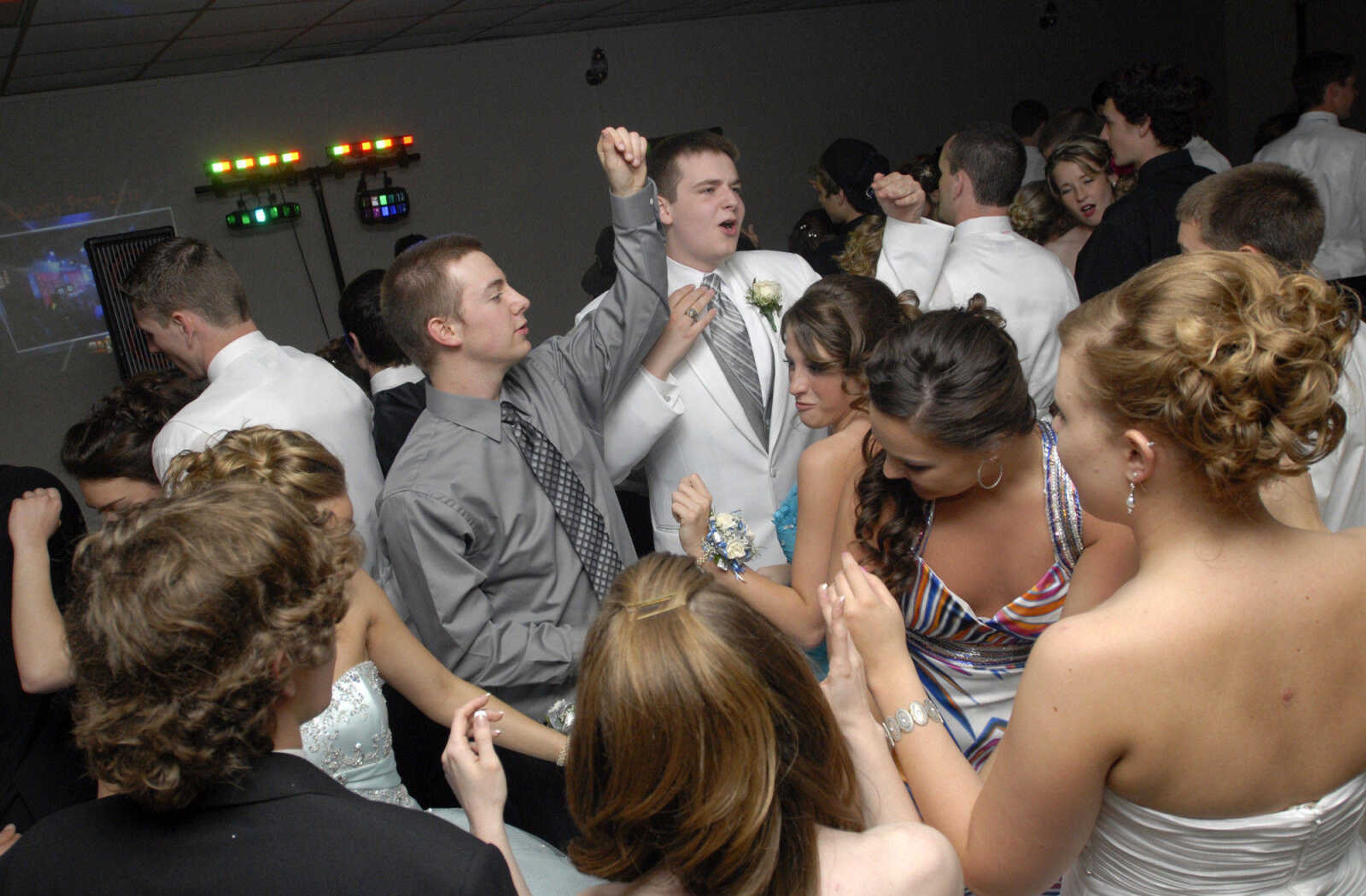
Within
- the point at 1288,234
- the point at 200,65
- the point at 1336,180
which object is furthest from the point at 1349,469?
the point at 200,65

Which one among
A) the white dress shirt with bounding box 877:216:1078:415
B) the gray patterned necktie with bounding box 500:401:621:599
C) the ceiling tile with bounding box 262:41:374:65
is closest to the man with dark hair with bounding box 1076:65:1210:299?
the white dress shirt with bounding box 877:216:1078:415

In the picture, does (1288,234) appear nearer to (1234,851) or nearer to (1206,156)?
(1234,851)

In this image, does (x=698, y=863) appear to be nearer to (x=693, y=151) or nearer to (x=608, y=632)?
(x=608, y=632)

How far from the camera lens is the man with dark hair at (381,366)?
2.89 m

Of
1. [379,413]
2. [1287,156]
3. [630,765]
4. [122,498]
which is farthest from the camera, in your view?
[1287,156]

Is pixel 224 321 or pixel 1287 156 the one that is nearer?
pixel 224 321

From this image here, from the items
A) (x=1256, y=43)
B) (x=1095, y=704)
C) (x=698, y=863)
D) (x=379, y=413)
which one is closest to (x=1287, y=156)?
(x=379, y=413)

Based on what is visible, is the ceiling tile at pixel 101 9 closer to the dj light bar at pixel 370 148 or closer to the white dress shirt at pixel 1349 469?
the dj light bar at pixel 370 148

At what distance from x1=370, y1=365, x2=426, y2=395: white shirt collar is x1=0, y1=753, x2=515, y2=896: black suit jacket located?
244 cm

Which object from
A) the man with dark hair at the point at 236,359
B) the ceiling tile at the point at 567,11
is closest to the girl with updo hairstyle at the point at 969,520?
the man with dark hair at the point at 236,359

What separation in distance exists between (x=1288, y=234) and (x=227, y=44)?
463cm

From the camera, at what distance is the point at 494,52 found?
679 cm

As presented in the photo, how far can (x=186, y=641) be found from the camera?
3.18 feet

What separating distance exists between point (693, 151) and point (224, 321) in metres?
1.35
